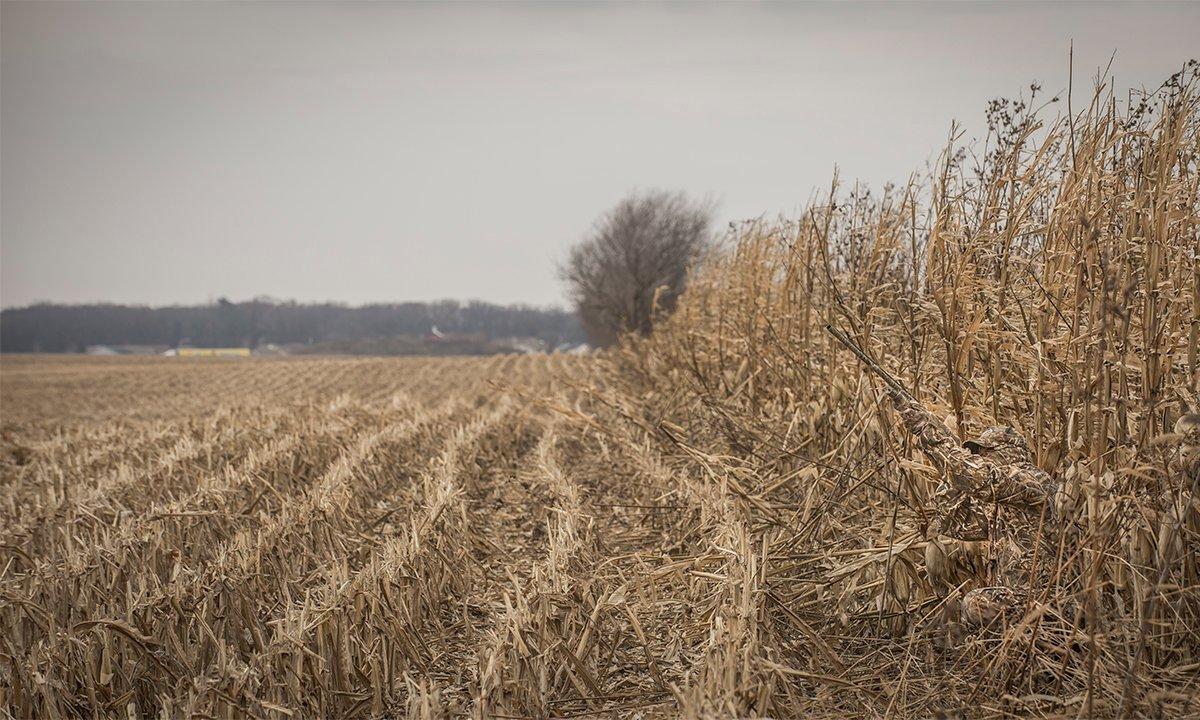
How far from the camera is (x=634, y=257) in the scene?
1507 inches

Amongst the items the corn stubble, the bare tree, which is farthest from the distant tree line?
the corn stubble

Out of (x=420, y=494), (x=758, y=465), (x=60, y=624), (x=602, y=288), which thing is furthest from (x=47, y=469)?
(x=602, y=288)

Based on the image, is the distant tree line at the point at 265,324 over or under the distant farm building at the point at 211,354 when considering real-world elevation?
over

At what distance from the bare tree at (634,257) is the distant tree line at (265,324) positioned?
78.9ft

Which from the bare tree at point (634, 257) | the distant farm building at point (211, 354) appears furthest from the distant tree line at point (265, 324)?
the bare tree at point (634, 257)

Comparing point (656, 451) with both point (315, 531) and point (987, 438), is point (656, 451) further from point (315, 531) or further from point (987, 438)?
point (987, 438)

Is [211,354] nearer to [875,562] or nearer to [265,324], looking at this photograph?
[265,324]

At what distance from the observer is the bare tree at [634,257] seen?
36594mm

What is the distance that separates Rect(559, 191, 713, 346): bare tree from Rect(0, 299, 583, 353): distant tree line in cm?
2405

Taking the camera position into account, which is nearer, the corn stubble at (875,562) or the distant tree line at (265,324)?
the corn stubble at (875,562)

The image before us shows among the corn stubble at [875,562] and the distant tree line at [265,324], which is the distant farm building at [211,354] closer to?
the distant tree line at [265,324]

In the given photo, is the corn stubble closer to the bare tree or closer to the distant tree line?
the bare tree

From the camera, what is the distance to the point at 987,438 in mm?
2850

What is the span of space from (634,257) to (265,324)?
53899 millimetres
